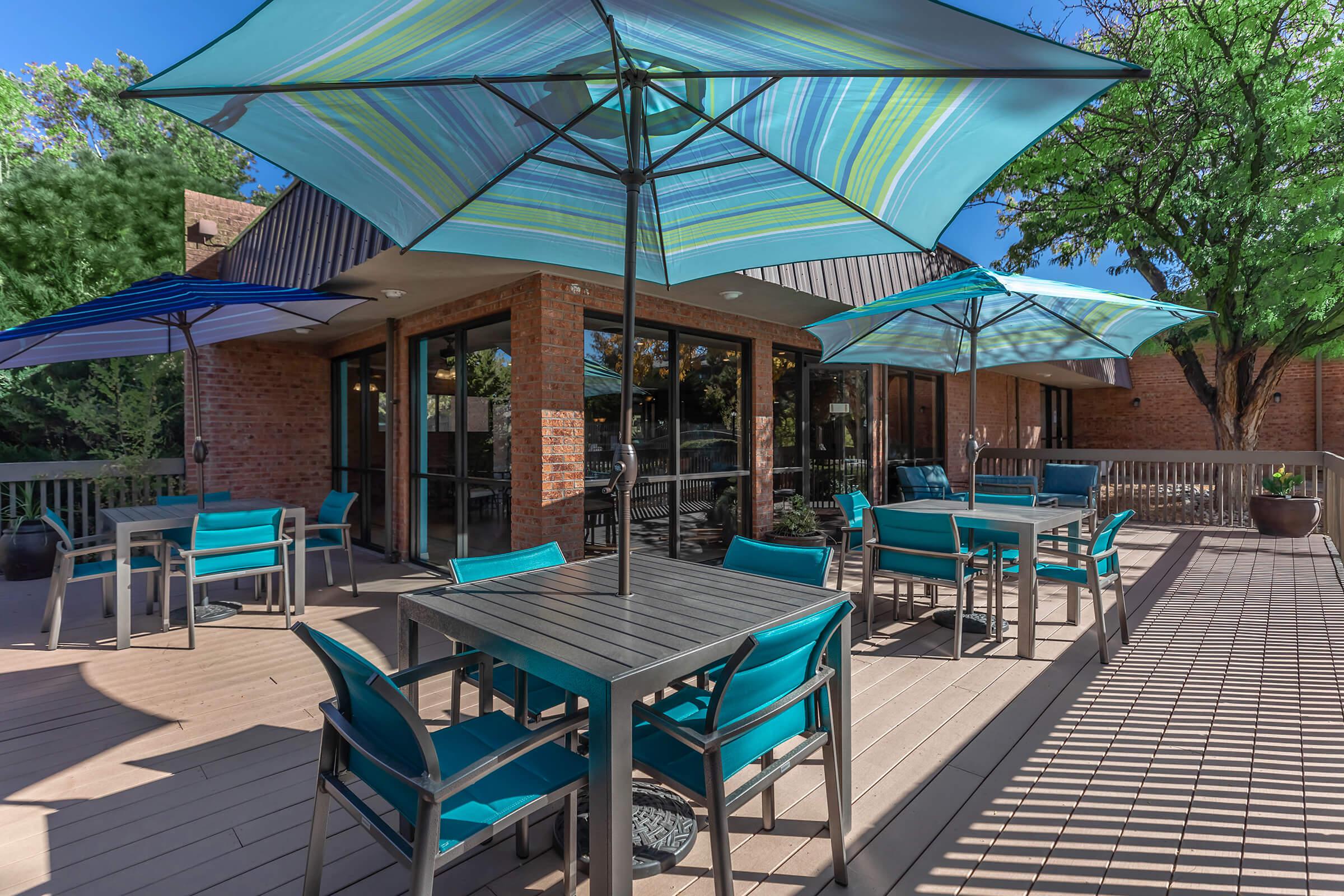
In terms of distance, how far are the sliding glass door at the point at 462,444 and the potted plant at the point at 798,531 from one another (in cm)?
273

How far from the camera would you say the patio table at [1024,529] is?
374 cm

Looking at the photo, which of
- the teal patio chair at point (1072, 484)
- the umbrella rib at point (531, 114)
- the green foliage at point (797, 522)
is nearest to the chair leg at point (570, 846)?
the umbrella rib at point (531, 114)

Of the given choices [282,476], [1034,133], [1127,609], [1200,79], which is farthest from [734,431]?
[1200,79]

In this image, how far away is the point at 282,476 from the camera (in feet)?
25.5

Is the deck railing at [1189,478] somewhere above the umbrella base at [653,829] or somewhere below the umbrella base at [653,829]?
above

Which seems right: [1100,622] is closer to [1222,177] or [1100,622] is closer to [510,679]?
[510,679]

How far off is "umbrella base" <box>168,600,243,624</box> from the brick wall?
14.5ft

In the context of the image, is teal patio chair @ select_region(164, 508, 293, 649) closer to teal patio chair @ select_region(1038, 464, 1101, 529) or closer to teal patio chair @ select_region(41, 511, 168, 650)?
teal patio chair @ select_region(41, 511, 168, 650)

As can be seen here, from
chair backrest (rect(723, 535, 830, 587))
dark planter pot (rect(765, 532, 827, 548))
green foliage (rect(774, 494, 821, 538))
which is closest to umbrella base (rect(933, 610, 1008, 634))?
dark planter pot (rect(765, 532, 827, 548))

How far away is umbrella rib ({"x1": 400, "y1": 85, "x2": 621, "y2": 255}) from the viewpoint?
2.16 m

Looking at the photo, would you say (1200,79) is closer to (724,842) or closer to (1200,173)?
(1200,173)

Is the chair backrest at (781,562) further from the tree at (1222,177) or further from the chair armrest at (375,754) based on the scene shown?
the tree at (1222,177)

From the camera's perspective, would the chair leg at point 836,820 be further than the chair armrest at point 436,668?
Yes

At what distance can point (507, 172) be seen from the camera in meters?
2.46
